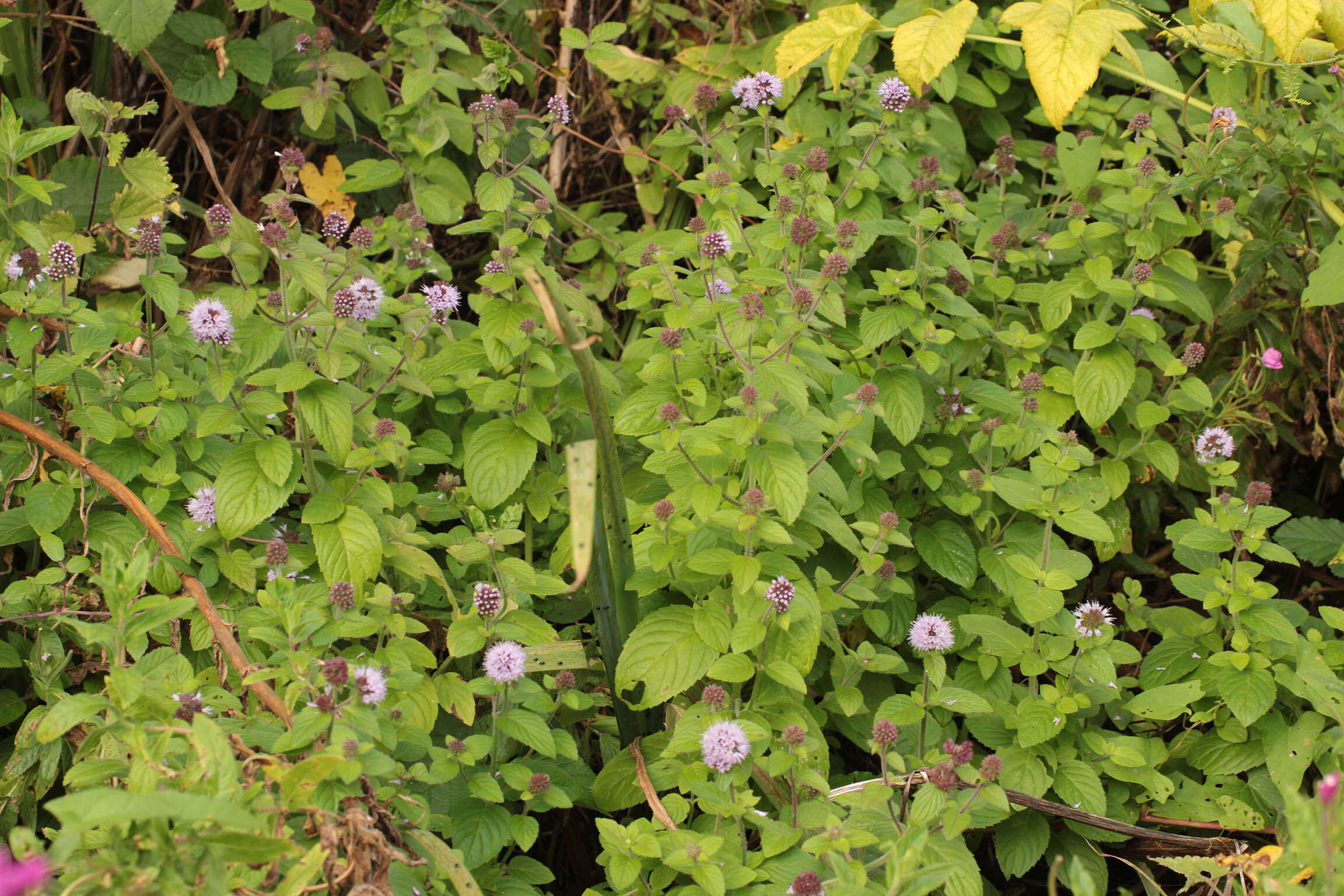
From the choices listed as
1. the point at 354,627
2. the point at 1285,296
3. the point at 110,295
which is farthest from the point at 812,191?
the point at 110,295

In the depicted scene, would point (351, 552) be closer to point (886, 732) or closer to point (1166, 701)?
point (886, 732)

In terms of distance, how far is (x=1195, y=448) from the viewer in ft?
8.12

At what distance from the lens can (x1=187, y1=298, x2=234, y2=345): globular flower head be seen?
1.76 metres

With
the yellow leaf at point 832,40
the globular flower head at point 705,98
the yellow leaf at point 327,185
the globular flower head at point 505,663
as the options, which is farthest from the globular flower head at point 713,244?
the yellow leaf at point 327,185

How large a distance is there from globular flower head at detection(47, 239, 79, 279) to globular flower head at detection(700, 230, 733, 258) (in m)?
1.14

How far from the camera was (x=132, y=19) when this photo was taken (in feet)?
8.32

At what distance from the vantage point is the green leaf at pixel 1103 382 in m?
2.31

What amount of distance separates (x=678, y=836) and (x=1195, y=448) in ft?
5.20

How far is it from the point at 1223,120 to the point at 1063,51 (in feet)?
2.73

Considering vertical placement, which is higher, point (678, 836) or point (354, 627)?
point (354, 627)

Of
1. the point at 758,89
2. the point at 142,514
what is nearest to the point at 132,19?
the point at 142,514

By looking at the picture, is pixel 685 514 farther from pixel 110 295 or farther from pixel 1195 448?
pixel 110 295

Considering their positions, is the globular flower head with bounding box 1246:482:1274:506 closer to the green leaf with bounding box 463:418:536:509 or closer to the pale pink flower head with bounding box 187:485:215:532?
the green leaf with bounding box 463:418:536:509

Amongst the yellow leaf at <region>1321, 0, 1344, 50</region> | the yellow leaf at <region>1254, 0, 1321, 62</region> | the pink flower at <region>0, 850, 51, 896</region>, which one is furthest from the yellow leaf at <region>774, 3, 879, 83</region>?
the pink flower at <region>0, 850, 51, 896</region>
